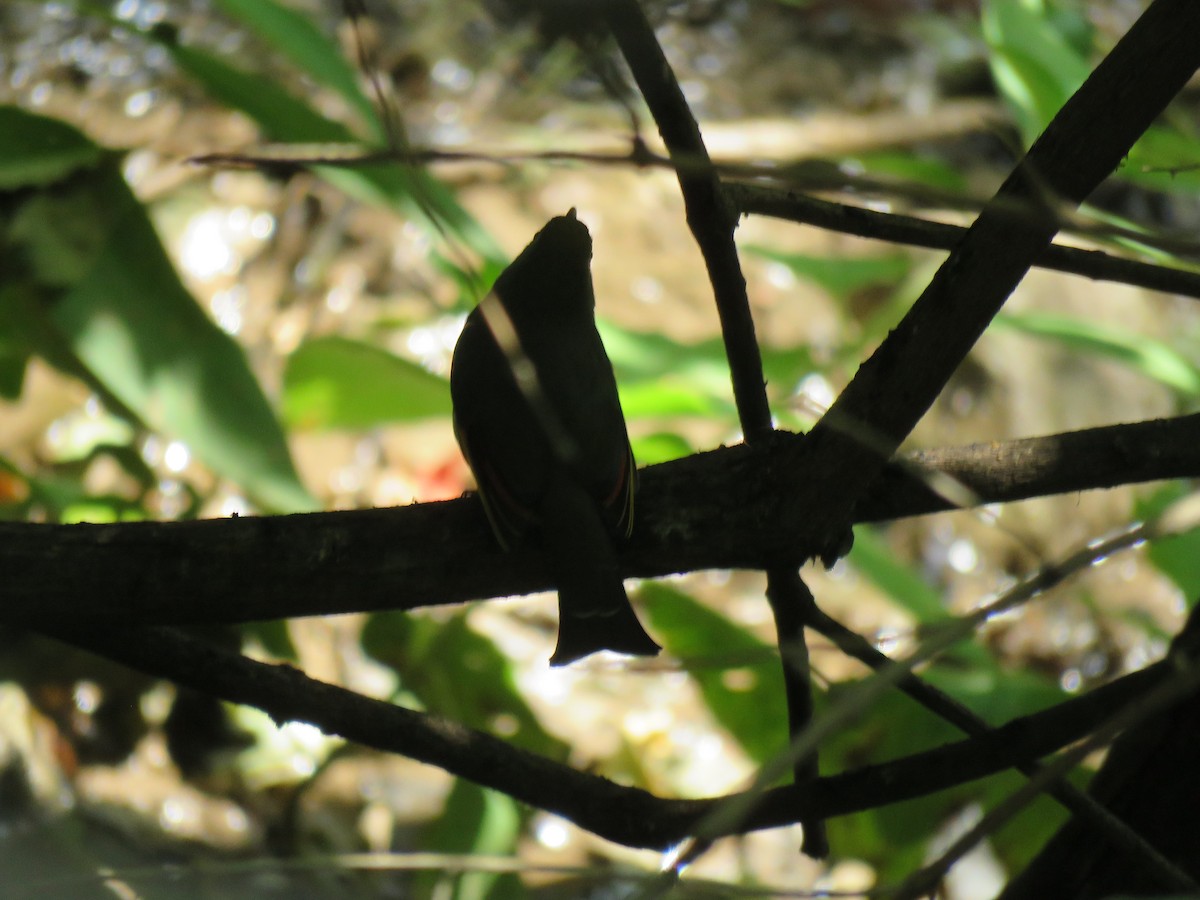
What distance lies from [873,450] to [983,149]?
23.6ft

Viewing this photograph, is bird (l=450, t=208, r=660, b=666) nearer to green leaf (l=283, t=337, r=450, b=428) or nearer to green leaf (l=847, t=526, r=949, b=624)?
green leaf (l=283, t=337, r=450, b=428)

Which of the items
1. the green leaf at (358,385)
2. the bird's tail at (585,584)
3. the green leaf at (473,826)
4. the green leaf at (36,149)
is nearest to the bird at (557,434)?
the bird's tail at (585,584)

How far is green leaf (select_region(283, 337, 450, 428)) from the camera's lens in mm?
3619

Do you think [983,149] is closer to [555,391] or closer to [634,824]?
A: [555,391]

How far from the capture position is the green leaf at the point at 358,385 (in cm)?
362

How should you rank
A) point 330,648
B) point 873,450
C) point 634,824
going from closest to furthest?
point 873,450 < point 634,824 < point 330,648

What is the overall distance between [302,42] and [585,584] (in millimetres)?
2025

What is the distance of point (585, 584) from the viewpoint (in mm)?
2209

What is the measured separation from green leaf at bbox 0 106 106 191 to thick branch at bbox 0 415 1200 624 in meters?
1.57

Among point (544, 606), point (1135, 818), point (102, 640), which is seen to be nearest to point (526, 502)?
point (102, 640)

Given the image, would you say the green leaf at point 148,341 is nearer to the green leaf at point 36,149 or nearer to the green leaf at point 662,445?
the green leaf at point 36,149

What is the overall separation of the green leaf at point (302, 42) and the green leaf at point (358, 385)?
2.25 ft

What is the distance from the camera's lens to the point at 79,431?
548 centimetres

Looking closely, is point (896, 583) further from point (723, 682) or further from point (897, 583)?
point (723, 682)
